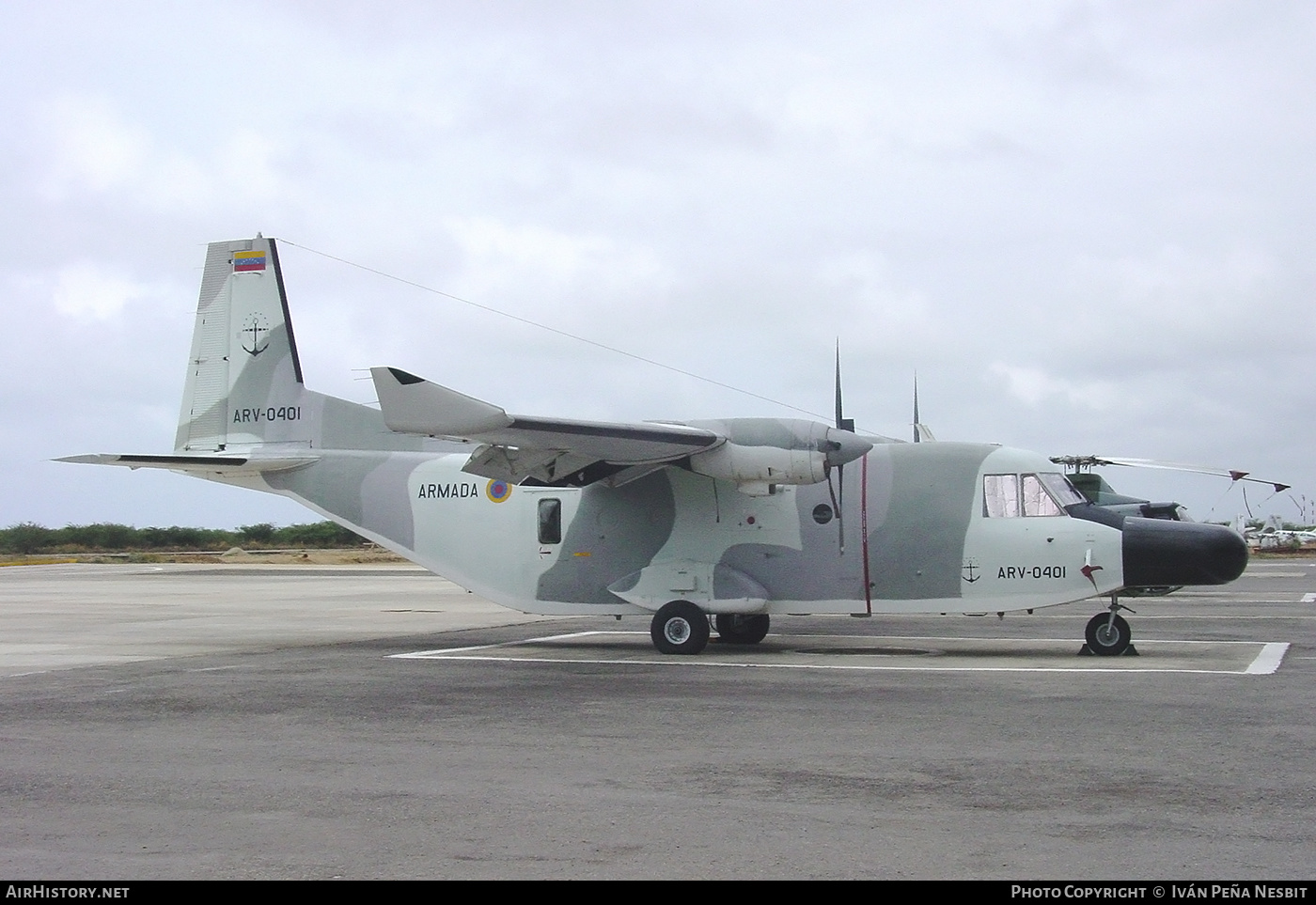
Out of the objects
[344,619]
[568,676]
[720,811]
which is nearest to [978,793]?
[720,811]

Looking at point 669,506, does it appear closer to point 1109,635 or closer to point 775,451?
point 775,451

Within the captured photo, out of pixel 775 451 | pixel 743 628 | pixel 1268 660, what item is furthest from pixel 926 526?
pixel 1268 660

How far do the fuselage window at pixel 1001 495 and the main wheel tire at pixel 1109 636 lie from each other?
1704 mm

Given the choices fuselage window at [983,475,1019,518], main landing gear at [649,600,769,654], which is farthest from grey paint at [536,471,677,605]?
fuselage window at [983,475,1019,518]

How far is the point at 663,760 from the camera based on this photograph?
335 inches

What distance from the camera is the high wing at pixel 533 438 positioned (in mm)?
13086

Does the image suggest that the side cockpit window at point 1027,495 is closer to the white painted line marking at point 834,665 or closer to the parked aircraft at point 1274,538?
the white painted line marking at point 834,665

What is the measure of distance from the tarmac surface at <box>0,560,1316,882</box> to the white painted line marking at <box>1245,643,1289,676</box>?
11cm

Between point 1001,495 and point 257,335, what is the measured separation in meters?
11.7

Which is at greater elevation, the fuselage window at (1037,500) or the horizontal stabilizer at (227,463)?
the horizontal stabilizer at (227,463)

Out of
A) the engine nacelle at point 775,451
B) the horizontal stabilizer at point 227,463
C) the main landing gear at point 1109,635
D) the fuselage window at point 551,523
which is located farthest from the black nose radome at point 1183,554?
the horizontal stabilizer at point 227,463

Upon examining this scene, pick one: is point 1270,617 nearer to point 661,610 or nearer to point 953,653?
point 953,653

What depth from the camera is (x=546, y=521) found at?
17.4 meters

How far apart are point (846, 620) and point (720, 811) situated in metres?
16.7
